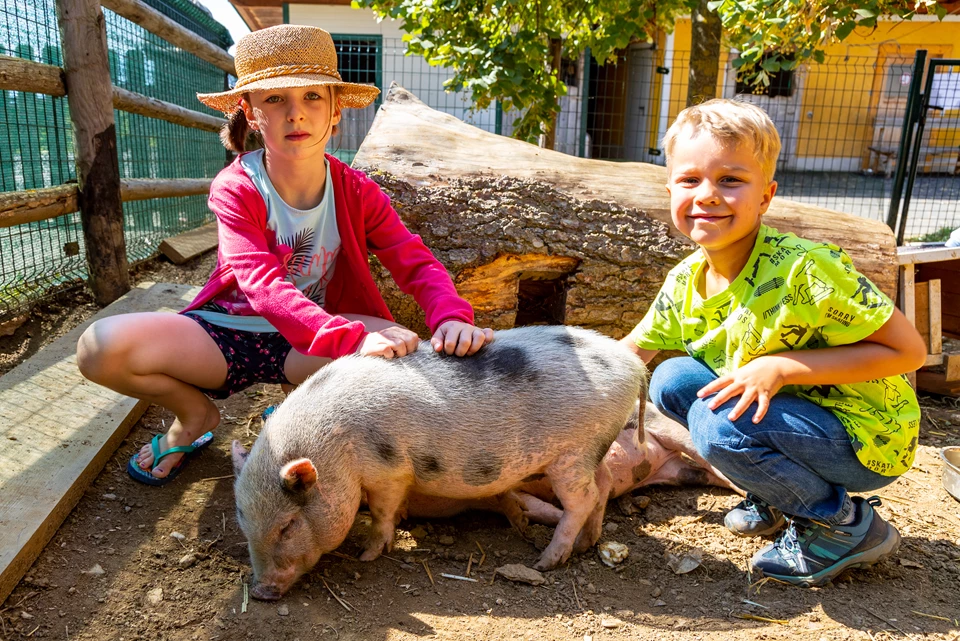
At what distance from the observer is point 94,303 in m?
4.60

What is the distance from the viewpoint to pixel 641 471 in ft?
10.3

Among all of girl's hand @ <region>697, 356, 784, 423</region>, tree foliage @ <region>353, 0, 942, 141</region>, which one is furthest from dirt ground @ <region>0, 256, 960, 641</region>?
tree foliage @ <region>353, 0, 942, 141</region>

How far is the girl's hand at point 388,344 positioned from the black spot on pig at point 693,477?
A: 1.42 meters

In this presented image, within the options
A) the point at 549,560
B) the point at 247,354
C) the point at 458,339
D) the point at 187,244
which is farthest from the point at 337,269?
the point at 187,244

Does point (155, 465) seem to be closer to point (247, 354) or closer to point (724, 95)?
point (247, 354)

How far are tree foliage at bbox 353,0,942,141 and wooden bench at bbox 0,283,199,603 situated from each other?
11.0ft

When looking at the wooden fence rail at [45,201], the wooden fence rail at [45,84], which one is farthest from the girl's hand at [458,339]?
the wooden fence rail at [45,84]

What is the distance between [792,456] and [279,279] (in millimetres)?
1862

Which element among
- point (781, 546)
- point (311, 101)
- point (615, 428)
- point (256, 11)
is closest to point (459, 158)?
point (311, 101)

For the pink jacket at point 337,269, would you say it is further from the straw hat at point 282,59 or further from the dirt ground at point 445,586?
the dirt ground at point 445,586

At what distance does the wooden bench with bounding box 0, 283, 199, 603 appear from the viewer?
234 cm

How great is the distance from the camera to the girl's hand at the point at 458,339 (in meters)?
2.58

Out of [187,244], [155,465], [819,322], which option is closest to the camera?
[819,322]

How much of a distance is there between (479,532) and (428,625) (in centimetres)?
64
